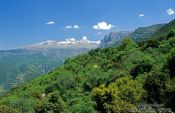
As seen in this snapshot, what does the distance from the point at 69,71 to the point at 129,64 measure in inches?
2091

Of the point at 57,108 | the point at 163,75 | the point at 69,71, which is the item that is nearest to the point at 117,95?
the point at 163,75

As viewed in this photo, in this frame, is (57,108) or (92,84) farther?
(92,84)

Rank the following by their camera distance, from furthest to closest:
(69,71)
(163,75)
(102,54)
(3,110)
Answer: (102,54) < (69,71) < (3,110) < (163,75)

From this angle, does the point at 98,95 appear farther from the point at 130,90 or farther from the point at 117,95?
the point at 130,90

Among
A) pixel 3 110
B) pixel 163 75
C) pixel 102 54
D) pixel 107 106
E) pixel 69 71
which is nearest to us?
pixel 107 106

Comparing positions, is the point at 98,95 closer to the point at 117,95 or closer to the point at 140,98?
the point at 117,95

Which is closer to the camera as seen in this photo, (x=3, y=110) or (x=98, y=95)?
(x=98, y=95)

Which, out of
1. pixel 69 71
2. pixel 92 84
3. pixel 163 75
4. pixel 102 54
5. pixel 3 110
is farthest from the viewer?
pixel 102 54

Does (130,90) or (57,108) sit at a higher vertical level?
(130,90)

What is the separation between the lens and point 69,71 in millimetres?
179750

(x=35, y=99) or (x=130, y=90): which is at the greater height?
(x=130, y=90)

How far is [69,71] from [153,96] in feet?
351

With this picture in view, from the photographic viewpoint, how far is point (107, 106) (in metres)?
67.0

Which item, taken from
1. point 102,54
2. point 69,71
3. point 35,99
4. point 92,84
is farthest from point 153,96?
point 102,54
